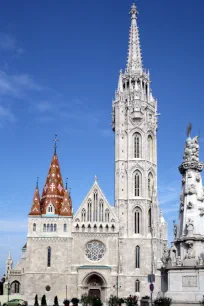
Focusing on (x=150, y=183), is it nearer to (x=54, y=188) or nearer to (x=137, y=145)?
(x=137, y=145)

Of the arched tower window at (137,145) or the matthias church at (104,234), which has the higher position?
the arched tower window at (137,145)

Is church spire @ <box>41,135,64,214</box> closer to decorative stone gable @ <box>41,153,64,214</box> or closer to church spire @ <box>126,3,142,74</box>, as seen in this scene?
decorative stone gable @ <box>41,153,64,214</box>

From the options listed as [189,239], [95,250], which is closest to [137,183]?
[95,250]

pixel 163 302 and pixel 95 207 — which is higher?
pixel 95 207

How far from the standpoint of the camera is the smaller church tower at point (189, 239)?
27.8 meters

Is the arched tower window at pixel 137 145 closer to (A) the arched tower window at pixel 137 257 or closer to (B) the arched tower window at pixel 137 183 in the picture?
(B) the arched tower window at pixel 137 183

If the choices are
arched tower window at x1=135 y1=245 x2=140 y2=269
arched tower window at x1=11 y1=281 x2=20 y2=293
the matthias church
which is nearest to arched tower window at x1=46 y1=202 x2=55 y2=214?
the matthias church

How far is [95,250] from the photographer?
6078 cm

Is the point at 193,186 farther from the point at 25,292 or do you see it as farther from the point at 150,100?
the point at 150,100

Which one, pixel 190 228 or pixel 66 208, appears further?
pixel 66 208

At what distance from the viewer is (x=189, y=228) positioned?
95.9 ft

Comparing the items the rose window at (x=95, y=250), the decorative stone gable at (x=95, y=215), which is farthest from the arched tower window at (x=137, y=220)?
the rose window at (x=95, y=250)

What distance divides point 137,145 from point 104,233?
12973 mm

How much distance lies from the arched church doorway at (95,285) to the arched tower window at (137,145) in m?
16.8
